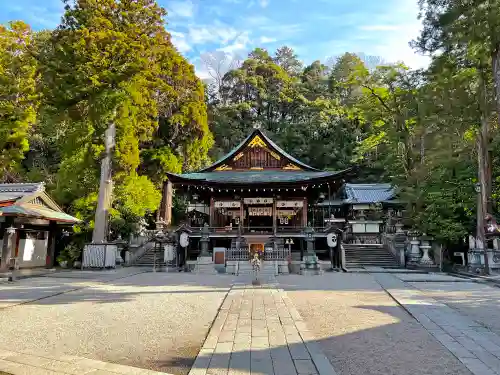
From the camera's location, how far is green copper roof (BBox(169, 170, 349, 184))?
22797 mm

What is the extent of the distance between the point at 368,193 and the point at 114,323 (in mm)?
29187

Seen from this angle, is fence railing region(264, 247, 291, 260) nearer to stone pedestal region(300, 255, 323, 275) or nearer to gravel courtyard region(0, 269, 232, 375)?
stone pedestal region(300, 255, 323, 275)

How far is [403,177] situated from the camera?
23828 millimetres

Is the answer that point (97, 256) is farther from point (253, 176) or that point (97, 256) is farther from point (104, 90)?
point (253, 176)

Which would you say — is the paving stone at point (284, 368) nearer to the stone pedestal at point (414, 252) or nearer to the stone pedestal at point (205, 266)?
the stone pedestal at point (205, 266)

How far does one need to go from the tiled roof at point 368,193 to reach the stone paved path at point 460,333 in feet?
74.8

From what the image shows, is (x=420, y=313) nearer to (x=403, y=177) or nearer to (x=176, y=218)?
(x=403, y=177)

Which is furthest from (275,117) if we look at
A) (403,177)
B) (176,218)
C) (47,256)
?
(47,256)

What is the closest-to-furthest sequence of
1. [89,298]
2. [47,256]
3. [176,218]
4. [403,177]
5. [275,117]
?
[89,298]
[47,256]
[403,177]
[176,218]
[275,117]

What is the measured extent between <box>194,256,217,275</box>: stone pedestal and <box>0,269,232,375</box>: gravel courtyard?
21.5 feet

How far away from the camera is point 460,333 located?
18.3ft

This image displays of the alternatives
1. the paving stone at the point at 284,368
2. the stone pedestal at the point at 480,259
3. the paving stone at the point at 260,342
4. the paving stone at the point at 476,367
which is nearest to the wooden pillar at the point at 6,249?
the paving stone at the point at 260,342

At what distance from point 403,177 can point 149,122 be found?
17.7 metres

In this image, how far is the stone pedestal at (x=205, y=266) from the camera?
16941mm
